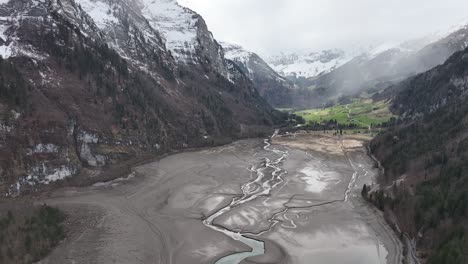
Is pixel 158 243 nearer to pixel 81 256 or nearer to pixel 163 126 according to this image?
pixel 81 256

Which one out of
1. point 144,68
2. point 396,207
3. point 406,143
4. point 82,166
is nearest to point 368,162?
point 406,143

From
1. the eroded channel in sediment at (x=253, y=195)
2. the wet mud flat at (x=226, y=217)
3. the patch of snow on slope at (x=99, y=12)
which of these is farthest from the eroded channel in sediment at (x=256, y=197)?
the patch of snow on slope at (x=99, y=12)

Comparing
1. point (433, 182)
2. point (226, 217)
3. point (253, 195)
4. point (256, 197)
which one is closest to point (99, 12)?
point (253, 195)

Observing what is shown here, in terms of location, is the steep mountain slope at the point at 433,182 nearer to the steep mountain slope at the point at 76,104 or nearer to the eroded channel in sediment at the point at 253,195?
the eroded channel in sediment at the point at 253,195

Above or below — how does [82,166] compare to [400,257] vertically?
above

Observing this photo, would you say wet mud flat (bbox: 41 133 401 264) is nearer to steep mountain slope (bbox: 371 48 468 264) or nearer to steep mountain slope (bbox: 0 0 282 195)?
steep mountain slope (bbox: 371 48 468 264)

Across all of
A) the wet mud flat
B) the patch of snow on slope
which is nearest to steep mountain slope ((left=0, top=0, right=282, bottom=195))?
the patch of snow on slope
